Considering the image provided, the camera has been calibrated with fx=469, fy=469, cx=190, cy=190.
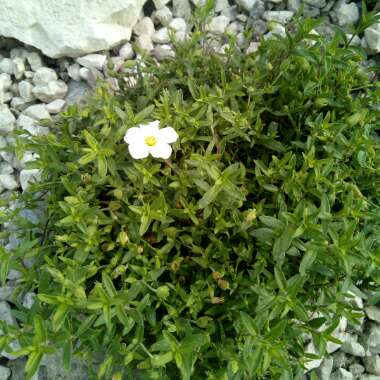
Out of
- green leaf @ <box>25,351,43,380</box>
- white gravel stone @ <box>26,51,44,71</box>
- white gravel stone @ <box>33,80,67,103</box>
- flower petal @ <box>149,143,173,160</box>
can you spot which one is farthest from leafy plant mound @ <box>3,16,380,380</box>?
white gravel stone @ <box>26,51,44,71</box>

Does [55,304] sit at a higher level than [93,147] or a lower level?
lower

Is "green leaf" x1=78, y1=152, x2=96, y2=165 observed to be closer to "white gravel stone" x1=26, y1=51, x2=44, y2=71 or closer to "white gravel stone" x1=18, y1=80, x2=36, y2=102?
"white gravel stone" x1=18, y1=80, x2=36, y2=102

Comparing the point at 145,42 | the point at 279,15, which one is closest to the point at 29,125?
the point at 145,42

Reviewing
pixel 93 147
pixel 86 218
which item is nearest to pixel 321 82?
pixel 93 147

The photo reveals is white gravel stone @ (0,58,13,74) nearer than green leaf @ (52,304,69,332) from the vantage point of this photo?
No

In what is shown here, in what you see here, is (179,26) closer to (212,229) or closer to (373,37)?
(373,37)

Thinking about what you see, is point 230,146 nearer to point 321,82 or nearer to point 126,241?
point 321,82

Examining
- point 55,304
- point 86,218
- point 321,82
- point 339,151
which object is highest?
point 321,82
